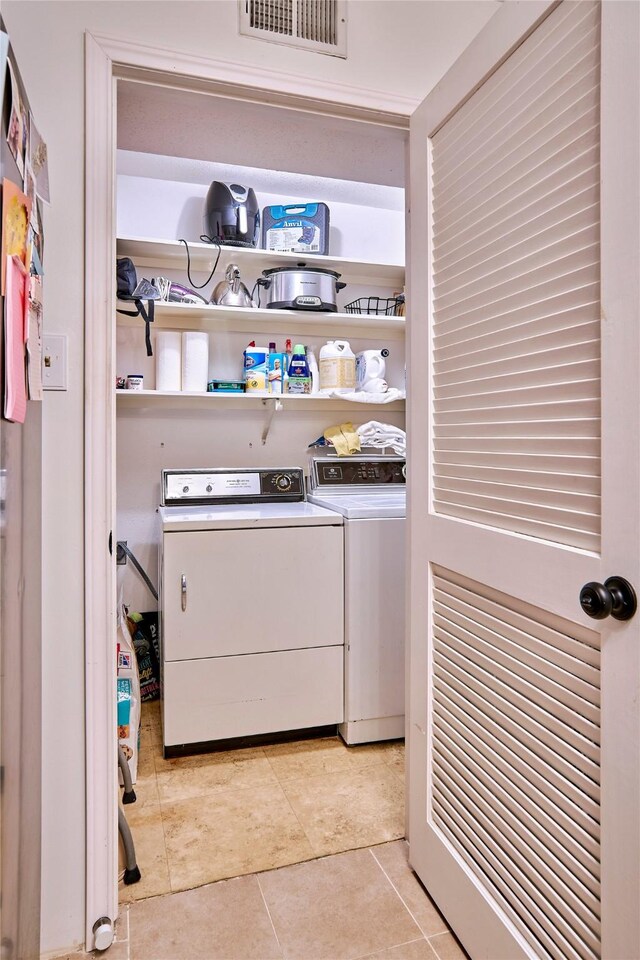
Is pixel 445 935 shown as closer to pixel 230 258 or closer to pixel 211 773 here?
pixel 211 773

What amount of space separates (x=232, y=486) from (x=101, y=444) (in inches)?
51.6

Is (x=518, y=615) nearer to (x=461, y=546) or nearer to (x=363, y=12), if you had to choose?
(x=461, y=546)

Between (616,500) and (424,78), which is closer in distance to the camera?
(616,500)

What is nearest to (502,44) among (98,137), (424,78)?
(424,78)

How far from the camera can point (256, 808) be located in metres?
1.92

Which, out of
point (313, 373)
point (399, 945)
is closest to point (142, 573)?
point (313, 373)

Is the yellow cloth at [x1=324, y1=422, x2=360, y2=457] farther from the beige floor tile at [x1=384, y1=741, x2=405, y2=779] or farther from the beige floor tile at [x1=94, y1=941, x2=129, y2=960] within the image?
the beige floor tile at [x1=94, y1=941, x2=129, y2=960]

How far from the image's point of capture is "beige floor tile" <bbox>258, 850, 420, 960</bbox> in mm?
1389

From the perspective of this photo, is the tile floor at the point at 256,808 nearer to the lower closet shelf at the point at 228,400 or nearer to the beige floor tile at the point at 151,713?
the beige floor tile at the point at 151,713

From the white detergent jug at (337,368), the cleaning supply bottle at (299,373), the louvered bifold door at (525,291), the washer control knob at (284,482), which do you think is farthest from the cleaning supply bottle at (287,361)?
the louvered bifold door at (525,291)

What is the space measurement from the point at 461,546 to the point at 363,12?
4.58 feet

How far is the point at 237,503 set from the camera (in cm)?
269

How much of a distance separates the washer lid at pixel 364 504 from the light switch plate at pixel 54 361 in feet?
3.95

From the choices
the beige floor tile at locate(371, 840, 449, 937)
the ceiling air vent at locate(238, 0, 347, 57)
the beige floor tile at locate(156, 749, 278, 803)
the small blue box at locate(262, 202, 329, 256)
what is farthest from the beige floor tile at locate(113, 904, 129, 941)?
the small blue box at locate(262, 202, 329, 256)
